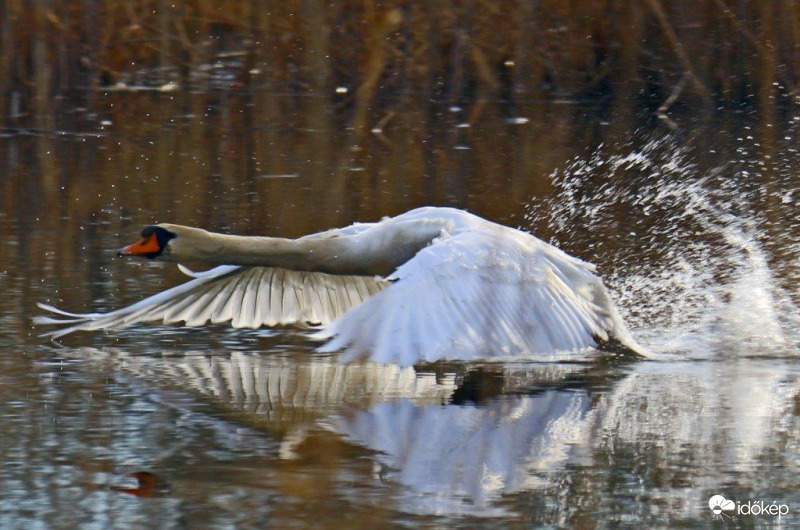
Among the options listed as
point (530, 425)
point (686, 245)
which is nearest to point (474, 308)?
point (530, 425)

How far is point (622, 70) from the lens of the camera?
69.1ft

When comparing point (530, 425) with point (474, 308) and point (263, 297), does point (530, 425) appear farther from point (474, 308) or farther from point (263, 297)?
point (263, 297)

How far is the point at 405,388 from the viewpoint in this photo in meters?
6.46

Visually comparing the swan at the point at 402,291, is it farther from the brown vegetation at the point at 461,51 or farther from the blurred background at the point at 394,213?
the brown vegetation at the point at 461,51

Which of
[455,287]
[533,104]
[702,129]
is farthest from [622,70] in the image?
[455,287]

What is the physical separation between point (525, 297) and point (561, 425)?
57cm

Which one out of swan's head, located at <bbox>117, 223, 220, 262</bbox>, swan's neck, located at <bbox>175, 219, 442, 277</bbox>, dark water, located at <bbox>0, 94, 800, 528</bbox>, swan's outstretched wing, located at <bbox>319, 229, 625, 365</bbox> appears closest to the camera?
dark water, located at <bbox>0, 94, 800, 528</bbox>

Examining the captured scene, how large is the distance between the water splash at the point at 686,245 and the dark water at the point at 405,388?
3cm

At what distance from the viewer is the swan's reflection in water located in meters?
4.85

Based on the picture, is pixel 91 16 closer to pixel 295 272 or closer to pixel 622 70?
pixel 622 70
